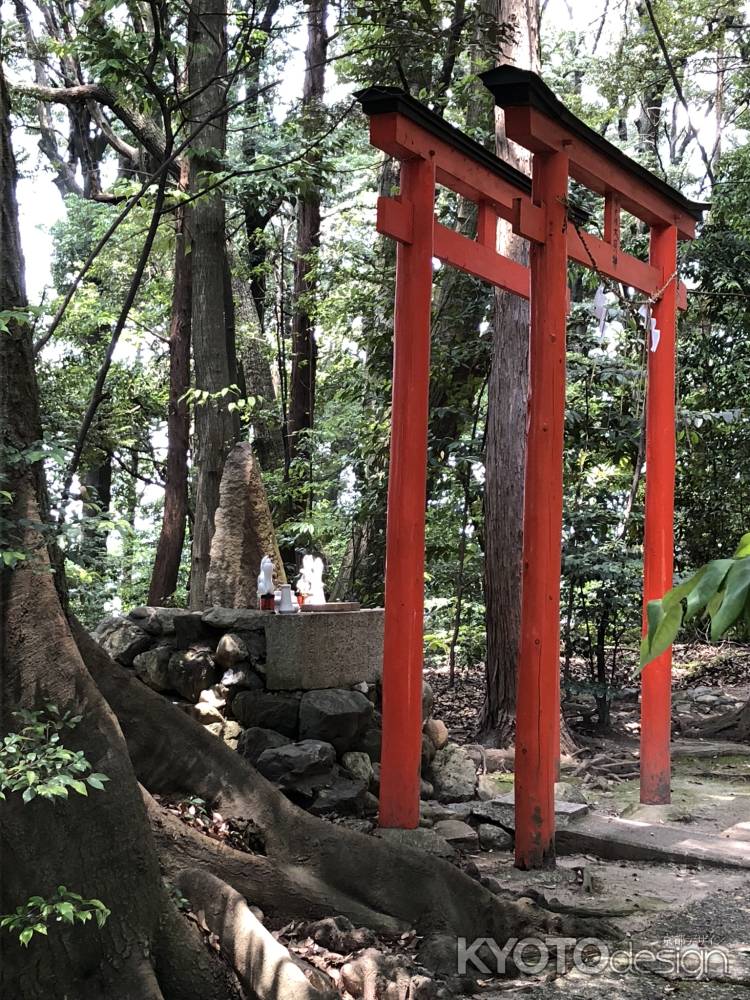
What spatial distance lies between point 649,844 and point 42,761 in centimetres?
400

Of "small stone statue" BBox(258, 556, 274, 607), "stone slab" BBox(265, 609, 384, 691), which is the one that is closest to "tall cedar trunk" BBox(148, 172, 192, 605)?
"small stone statue" BBox(258, 556, 274, 607)

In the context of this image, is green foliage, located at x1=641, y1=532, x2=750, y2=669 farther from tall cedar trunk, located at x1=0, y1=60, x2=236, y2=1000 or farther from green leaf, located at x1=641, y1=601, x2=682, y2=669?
tall cedar trunk, located at x1=0, y1=60, x2=236, y2=1000

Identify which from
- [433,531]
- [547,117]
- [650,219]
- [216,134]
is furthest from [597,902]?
[216,134]

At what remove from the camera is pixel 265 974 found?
3090mm

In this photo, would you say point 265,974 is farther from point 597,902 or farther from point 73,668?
point 597,902

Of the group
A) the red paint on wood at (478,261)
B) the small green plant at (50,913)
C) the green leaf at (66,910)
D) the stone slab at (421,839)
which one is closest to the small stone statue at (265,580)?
the stone slab at (421,839)

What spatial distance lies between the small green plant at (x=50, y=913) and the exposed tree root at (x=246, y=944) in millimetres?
508

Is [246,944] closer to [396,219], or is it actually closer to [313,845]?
[313,845]

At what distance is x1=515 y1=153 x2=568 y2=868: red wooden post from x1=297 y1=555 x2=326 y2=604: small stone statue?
2049 millimetres

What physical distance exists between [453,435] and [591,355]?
1.59 metres

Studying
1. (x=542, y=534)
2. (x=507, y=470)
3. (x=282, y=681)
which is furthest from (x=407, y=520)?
(x=507, y=470)

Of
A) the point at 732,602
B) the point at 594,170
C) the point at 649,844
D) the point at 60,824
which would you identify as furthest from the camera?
the point at 594,170

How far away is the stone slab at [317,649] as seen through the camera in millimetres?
6195

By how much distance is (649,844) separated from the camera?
5.61 m
